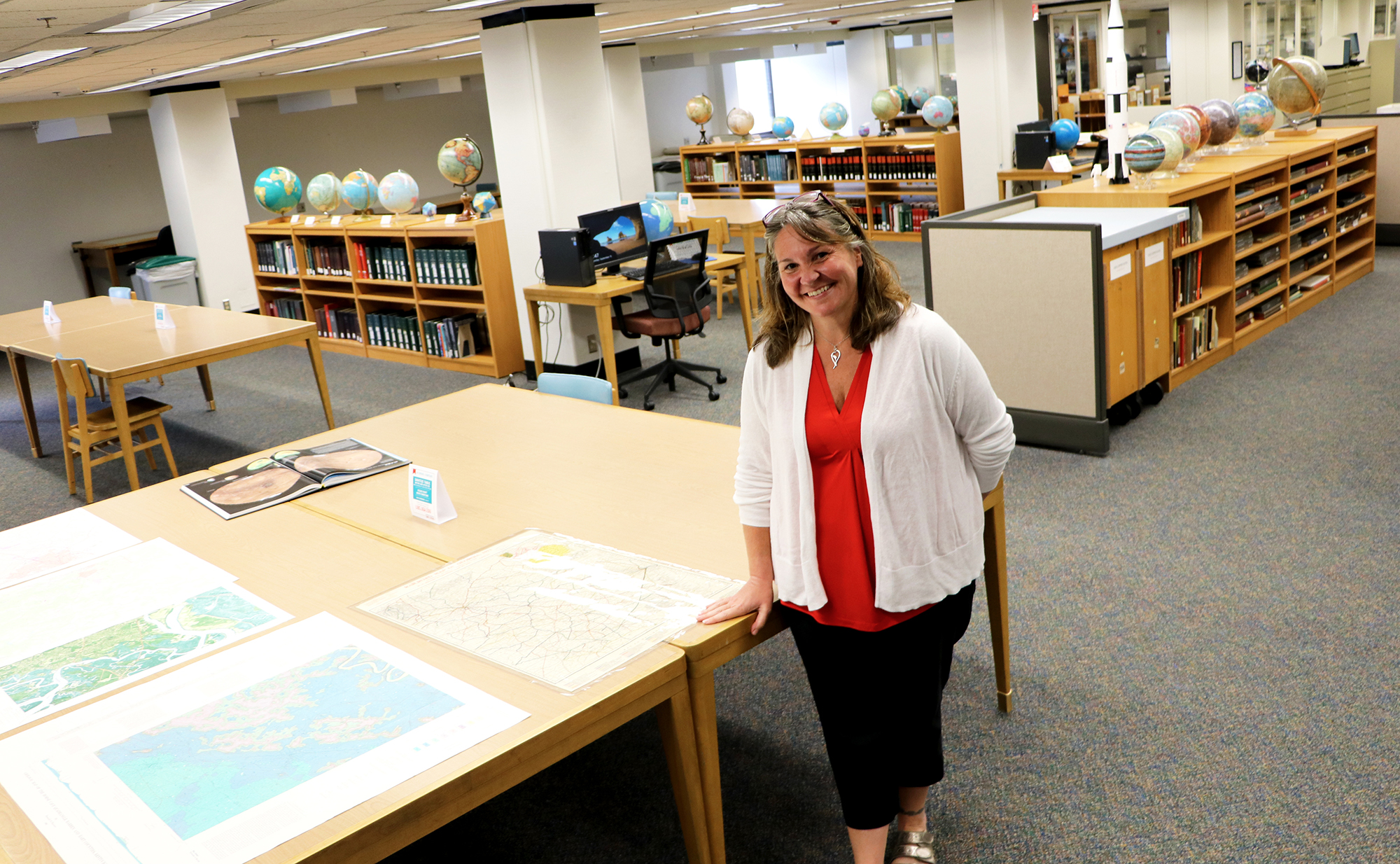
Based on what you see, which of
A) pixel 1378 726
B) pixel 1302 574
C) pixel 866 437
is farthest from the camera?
pixel 1302 574

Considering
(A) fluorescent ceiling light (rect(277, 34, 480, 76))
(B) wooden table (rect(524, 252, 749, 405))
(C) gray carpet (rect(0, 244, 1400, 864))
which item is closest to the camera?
(C) gray carpet (rect(0, 244, 1400, 864))

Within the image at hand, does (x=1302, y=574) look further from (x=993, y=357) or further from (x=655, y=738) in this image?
(x=655, y=738)

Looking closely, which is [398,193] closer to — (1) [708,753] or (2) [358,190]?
(2) [358,190]

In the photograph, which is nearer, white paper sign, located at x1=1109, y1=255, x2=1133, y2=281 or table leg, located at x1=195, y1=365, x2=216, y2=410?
white paper sign, located at x1=1109, y1=255, x2=1133, y2=281

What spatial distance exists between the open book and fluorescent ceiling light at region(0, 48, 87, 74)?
346cm

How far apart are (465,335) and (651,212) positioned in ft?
5.71

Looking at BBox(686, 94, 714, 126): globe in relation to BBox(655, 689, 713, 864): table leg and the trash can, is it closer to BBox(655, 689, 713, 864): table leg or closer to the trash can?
the trash can

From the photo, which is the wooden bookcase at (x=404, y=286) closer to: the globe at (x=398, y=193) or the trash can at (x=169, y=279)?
the globe at (x=398, y=193)

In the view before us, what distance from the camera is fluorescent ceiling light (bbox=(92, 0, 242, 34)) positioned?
415 cm

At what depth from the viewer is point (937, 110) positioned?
10930mm

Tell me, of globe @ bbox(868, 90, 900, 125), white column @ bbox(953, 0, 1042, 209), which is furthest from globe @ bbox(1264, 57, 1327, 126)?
globe @ bbox(868, 90, 900, 125)

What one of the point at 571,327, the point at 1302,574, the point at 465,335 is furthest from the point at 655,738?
the point at 465,335

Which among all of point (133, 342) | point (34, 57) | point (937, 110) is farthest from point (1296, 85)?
point (34, 57)

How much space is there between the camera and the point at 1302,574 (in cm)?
344
